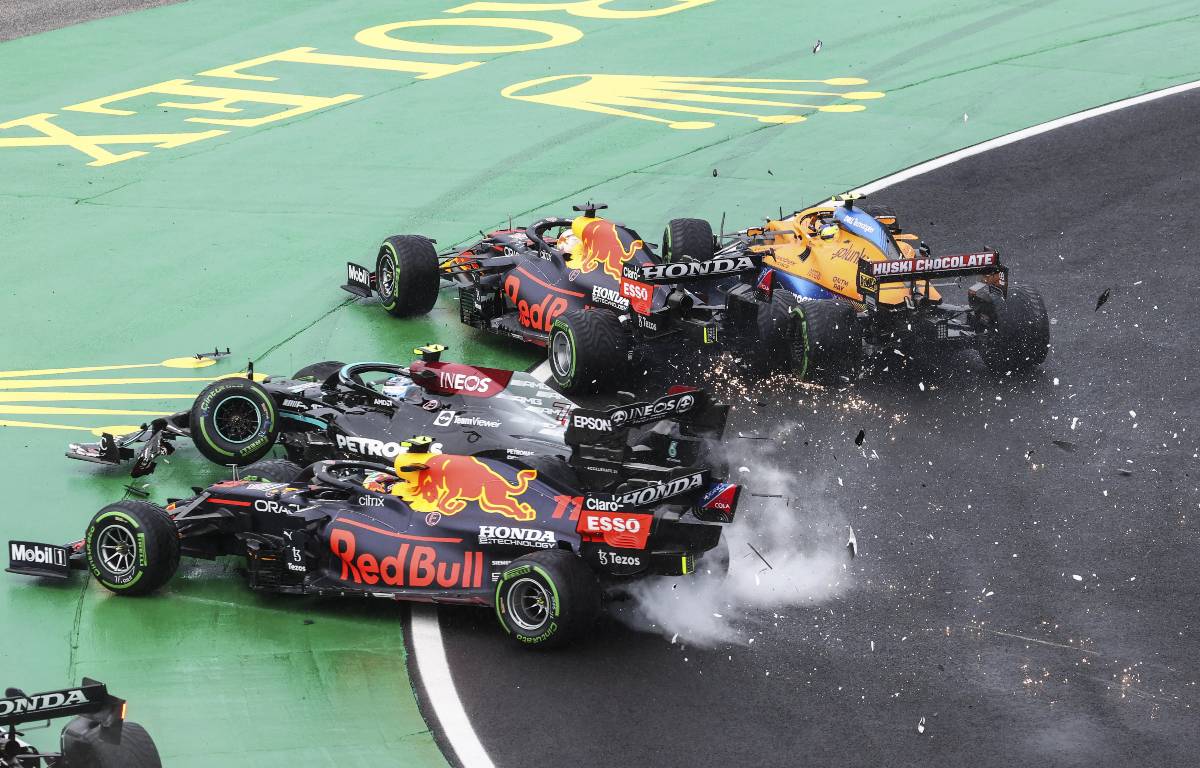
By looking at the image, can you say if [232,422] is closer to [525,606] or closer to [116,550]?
[116,550]

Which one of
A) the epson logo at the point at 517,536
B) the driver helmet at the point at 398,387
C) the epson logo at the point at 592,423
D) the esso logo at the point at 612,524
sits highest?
the epson logo at the point at 592,423

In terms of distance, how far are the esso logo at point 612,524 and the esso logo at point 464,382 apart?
3.42 m

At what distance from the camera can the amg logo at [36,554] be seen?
1444 cm

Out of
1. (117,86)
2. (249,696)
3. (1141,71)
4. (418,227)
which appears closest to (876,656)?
(249,696)

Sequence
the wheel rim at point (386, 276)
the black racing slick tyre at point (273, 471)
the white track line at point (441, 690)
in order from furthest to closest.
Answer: the wheel rim at point (386, 276), the black racing slick tyre at point (273, 471), the white track line at point (441, 690)

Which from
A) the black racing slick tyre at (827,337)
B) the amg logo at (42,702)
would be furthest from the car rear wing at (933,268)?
the amg logo at (42,702)

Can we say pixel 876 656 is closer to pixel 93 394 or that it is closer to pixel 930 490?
pixel 930 490

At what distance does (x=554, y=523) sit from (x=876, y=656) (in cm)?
291

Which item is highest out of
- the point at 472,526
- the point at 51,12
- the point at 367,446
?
the point at 51,12

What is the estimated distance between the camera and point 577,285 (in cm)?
1948

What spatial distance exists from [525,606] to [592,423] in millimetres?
2030

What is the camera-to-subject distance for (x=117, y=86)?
1243 inches

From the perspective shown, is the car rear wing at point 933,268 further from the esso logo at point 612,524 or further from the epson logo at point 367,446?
the esso logo at point 612,524

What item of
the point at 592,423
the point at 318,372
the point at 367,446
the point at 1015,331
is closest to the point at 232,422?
the point at 367,446
